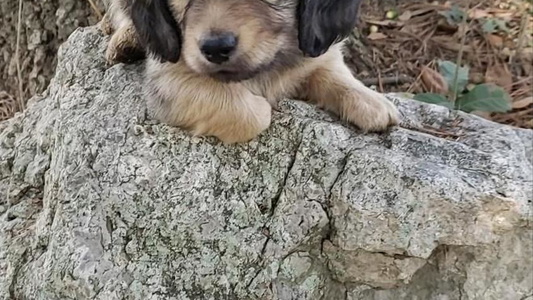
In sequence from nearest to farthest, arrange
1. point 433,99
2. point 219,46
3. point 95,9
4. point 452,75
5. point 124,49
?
point 219,46
point 124,49
point 433,99
point 95,9
point 452,75

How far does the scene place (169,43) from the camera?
3115 millimetres

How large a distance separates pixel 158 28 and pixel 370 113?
2.52ft

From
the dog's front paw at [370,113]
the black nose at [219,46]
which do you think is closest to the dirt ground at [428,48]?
the dog's front paw at [370,113]

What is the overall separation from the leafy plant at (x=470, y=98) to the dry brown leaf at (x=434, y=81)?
27cm

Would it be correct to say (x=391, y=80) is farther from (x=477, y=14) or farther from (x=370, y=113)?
(x=370, y=113)

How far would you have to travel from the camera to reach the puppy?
2.85 meters

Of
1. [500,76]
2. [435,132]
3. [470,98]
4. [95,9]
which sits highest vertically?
[435,132]

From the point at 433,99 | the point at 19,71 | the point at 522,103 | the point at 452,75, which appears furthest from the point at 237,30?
the point at 522,103

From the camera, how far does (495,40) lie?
598 cm

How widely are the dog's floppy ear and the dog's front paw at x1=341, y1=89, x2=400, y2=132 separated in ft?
0.71

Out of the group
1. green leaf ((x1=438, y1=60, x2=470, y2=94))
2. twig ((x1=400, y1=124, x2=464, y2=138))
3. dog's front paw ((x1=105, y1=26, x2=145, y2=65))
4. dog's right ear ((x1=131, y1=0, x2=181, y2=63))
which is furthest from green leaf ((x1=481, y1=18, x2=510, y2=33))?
dog's right ear ((x1=131, y1=0, x2=181, y2=63))

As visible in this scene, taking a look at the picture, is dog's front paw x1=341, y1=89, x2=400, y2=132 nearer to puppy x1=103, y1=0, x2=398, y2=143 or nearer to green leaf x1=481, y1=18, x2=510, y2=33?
puppy x1=103, y1=0, x2=398, y2=143

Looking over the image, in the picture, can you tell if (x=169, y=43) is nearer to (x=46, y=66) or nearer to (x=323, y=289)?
(x=323, y=289)

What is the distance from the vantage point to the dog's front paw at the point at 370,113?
3.18 meters
